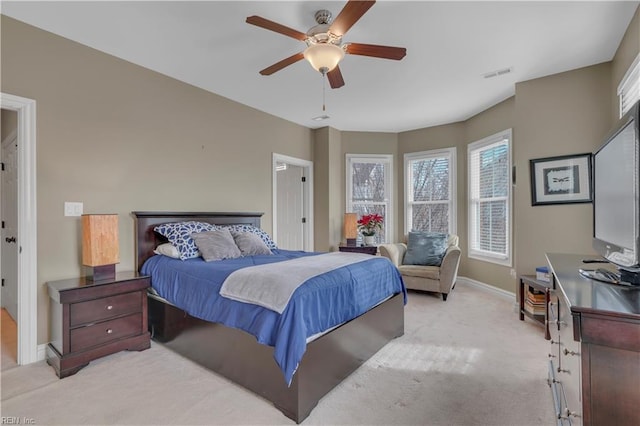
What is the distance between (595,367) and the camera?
0.96 metres

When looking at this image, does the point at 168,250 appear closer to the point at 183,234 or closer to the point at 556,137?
the point at 183,234

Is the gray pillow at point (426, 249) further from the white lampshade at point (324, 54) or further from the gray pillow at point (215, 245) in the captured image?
the white lampshade at point (324, 54)

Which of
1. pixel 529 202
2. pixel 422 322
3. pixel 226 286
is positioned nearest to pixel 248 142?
pixel 226 286

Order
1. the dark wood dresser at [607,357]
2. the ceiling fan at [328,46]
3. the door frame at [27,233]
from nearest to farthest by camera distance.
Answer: the dark wood dresser at [607,357]
the ceiling fan at [328,46]
the door frame at [27,233]

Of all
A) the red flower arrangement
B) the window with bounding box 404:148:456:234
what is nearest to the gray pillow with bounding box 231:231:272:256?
the red flower arrangement

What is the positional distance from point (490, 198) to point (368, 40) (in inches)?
123

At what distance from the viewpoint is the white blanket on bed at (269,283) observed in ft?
6.14

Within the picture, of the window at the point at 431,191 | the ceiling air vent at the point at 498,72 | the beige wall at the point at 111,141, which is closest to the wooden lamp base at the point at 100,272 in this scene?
the beige wall at the point at 111,141

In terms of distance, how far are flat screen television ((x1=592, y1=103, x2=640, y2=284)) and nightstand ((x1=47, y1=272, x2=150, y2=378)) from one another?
10.4ft

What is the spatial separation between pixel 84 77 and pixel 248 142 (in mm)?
1939

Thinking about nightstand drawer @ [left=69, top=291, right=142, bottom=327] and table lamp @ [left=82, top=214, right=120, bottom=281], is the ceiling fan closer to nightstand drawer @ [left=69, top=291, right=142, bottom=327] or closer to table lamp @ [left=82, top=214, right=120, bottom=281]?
table lamp @ [left=82, top=214, right=120, bottom=281]

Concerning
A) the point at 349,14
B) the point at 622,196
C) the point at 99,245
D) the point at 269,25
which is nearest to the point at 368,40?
the point at 349,14

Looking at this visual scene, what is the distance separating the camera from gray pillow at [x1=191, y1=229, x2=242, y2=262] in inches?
114

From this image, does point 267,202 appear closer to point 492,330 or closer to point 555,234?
point 492,330
